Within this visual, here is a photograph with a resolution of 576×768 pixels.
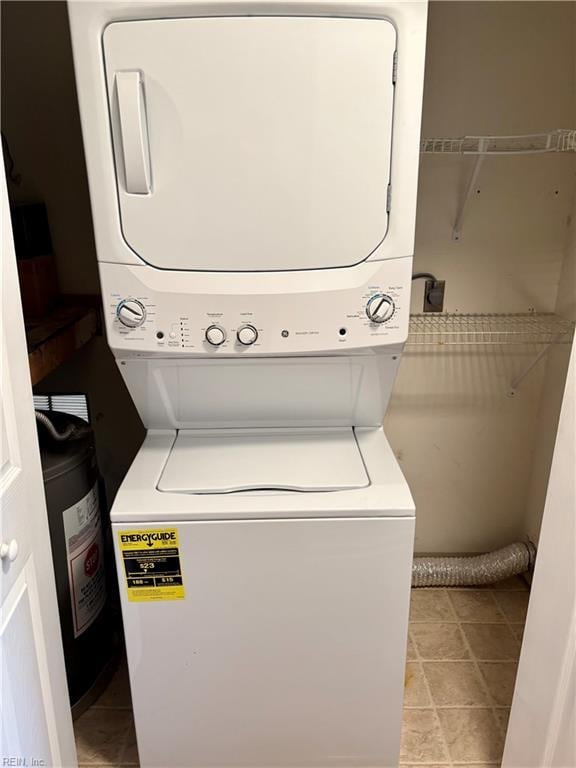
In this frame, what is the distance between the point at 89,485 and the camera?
1.50 m

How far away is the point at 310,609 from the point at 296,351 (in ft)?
1.84

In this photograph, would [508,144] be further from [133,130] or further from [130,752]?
[130,752]

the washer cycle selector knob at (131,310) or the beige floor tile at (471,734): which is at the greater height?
the washer cycle selector knob at (131,310)

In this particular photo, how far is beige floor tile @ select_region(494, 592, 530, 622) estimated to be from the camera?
200 cm

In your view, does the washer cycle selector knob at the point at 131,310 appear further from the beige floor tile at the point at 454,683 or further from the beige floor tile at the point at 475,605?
the beige floor tile at the point at 475,605

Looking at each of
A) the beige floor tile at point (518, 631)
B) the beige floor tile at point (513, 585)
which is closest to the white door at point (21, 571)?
the beige floor tile at point (518, 631)

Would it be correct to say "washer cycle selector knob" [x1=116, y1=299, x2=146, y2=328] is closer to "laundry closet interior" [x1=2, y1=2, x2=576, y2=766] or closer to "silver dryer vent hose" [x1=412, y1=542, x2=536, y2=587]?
"laundry closet interior" [x1=2, y1=2, x2=576, y2=766]

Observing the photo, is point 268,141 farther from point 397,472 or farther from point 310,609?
point 310,609

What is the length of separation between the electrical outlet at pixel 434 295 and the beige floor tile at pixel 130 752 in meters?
1.49

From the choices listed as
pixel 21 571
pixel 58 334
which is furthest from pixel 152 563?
pixel 58 334

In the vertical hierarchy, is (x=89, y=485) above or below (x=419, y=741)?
above

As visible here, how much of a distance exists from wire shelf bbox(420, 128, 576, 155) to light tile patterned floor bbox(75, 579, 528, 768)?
1.47 metres

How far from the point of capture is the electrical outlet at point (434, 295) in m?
1.83

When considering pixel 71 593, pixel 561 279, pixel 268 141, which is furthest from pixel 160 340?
pixel 561 279
